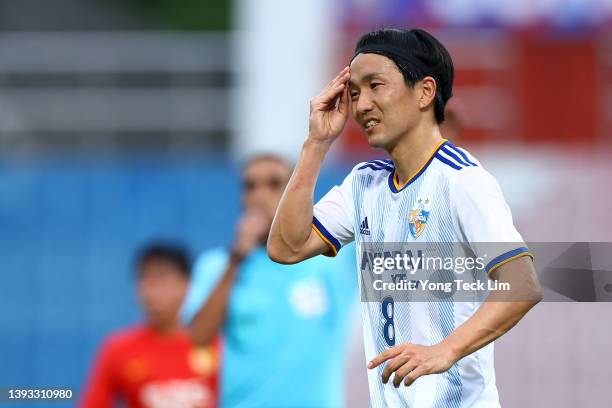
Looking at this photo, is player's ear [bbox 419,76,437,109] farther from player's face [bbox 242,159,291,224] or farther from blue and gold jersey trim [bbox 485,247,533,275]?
player's face [bbox 242,159,291,224]

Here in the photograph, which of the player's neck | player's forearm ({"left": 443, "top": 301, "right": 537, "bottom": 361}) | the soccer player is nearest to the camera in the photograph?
player's forearm ({"left": 443, "top": 301, "right": 537, "bottom": 361})

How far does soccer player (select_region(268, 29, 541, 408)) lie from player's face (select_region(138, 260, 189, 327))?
375 centimetres

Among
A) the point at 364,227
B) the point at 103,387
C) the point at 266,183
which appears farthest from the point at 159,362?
the point at 364,227

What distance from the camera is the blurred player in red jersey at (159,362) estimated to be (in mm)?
7371

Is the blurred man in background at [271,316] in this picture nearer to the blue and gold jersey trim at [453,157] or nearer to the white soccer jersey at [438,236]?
the white soccer jersey at [438,236]

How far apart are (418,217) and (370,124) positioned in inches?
12.6

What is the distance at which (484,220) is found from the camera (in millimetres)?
3652

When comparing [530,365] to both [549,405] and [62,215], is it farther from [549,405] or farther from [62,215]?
[62,215]

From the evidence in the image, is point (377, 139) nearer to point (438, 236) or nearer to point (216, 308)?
point (438, 236)

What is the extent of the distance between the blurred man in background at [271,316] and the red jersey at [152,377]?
1.16 meters

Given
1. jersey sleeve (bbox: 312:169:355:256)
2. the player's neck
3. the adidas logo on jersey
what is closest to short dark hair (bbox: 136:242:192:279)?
jersey sleeve (bbox: 312:169:355:256)

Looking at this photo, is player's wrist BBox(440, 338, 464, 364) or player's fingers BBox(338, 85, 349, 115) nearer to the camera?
player's wrist BBox(440, 338, 464, 364)

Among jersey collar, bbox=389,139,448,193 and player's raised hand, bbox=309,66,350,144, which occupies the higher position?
player's raised hand, bbox=309,66,350,144

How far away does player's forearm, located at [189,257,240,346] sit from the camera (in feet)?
20.3
